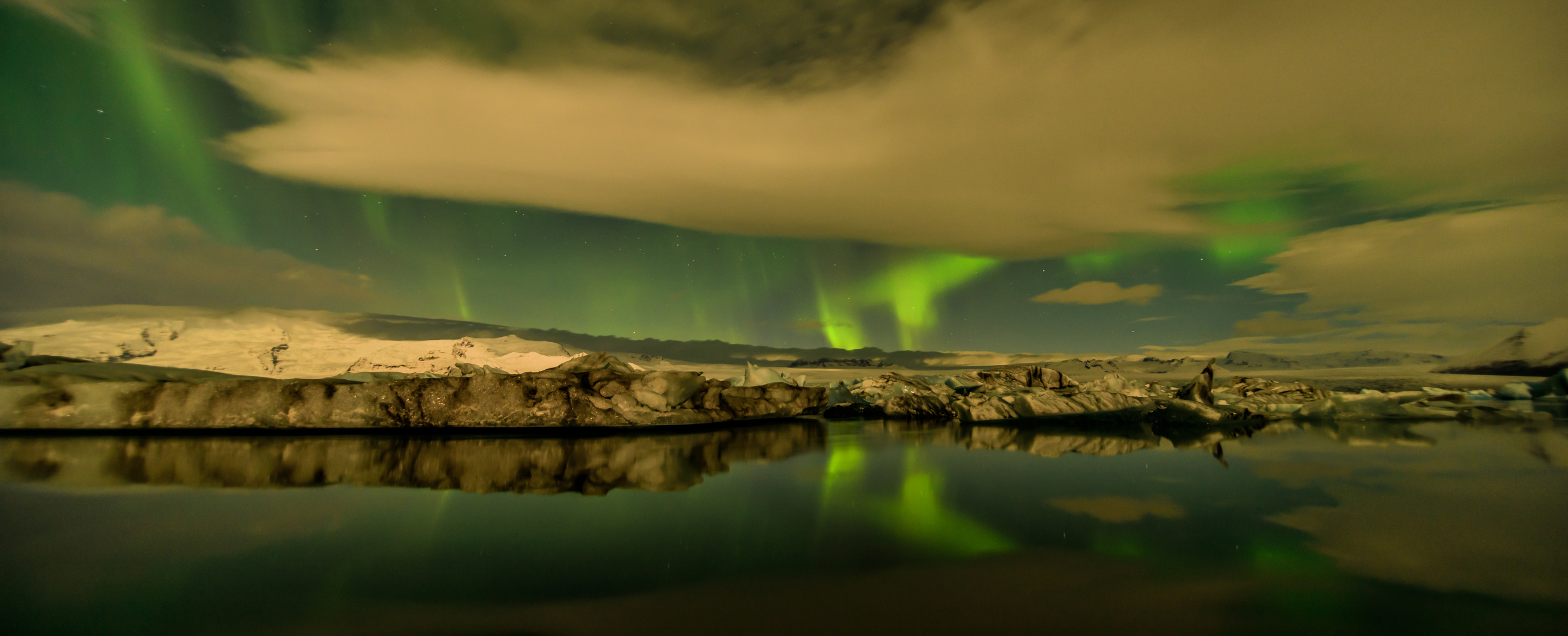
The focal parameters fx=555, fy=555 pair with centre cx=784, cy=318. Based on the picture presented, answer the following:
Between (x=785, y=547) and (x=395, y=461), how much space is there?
3016mm

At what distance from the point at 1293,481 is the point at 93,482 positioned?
234 inches

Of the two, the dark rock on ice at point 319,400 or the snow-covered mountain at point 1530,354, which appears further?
the snow-covered mountain at point 1530,354

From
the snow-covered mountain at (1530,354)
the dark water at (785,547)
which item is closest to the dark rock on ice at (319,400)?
the dark water at (785,547)

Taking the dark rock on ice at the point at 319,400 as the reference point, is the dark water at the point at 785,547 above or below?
below

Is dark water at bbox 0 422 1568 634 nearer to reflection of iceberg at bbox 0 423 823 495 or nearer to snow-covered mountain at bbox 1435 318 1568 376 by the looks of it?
reflection of iceberg at bbox 0 423 823 495

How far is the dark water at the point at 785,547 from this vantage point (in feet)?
4.01

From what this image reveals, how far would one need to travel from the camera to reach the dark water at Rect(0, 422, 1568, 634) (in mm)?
1223

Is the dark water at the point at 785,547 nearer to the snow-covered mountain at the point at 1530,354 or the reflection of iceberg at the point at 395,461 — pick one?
the reflection of iceberg at the point at 395,461

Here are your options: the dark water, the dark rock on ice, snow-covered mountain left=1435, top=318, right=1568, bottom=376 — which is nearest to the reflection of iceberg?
the dark water

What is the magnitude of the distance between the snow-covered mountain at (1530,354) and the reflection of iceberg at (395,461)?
1761 cm

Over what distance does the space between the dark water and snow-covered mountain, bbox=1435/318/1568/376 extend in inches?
567

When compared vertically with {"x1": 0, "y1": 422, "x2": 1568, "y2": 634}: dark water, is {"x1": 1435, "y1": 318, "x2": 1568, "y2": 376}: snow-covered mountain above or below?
above

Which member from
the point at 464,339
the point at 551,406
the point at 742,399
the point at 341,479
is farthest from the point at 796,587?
the point at 464,339

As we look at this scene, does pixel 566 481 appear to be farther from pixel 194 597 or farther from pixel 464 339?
pixel 464 339
